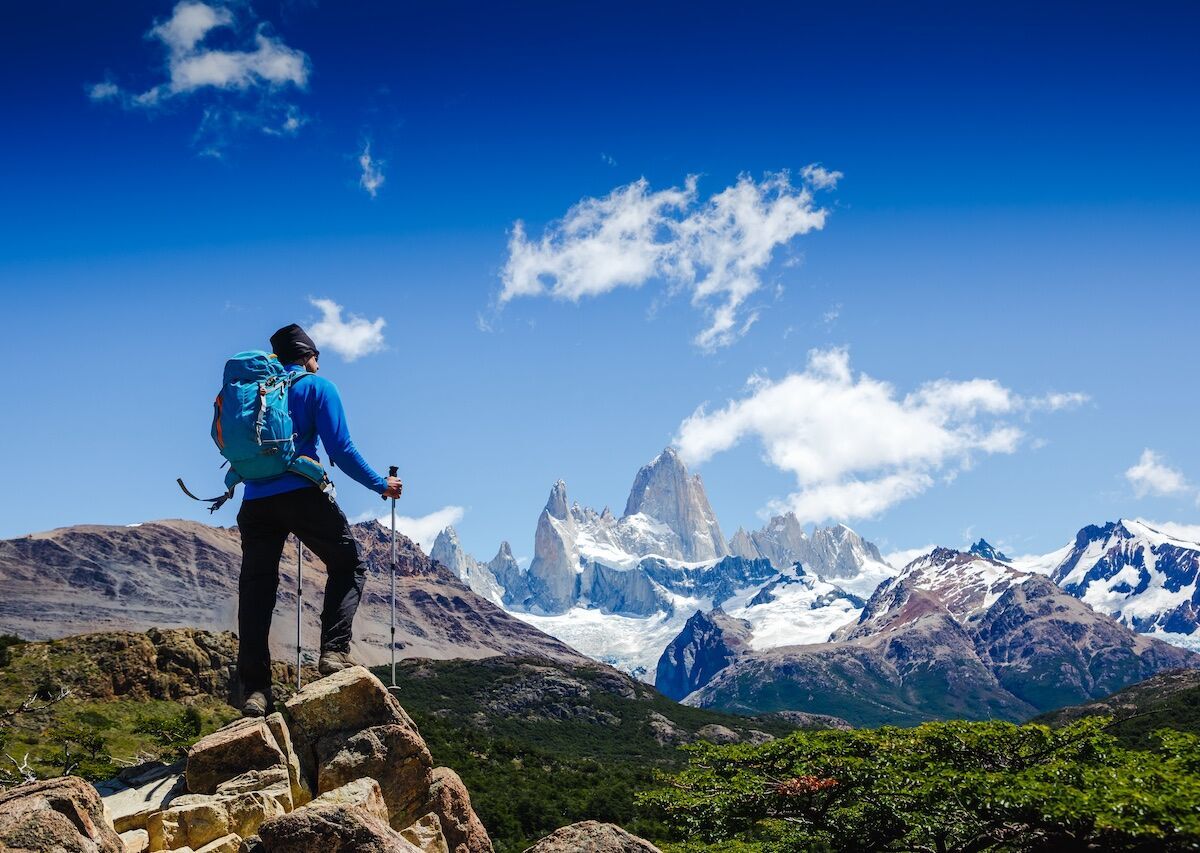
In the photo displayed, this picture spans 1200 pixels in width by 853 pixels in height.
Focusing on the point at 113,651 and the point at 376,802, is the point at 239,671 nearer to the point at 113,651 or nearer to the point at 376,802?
the point at 376,802

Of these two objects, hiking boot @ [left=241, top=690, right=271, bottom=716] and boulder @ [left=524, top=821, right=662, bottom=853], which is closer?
boulder @ [left=524, top=821, right=662, bottom=853]

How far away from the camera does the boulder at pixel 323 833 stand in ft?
31.9

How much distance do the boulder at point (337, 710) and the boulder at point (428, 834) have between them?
4.68 feet

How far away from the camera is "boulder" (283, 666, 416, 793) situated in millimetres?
13328

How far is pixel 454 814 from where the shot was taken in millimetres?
13469

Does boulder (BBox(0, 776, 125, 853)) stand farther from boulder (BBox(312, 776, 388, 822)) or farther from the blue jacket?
the blue jacket

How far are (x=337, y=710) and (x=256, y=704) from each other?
1.22 m

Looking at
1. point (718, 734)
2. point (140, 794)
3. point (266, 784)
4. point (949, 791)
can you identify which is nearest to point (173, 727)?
point (140, 794)

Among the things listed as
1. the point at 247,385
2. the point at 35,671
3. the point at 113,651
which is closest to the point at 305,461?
the point at 247,385

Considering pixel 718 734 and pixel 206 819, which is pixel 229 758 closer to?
pixel 206 819

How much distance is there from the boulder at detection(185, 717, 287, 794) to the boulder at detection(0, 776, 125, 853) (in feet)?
6.99

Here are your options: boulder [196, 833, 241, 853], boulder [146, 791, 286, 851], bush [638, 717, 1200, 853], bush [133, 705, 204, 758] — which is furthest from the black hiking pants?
bush [133, 705, 204, 758]

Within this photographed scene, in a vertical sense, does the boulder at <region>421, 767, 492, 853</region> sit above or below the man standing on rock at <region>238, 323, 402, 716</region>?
below

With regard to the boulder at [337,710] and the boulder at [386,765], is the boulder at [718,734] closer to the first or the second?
the boulder at [386,765]
